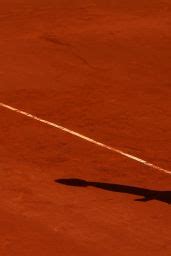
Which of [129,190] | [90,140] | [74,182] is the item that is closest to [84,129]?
[90,140]

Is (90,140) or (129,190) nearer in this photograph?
(129,190)

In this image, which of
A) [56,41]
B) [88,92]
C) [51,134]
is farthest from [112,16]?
[51,134]

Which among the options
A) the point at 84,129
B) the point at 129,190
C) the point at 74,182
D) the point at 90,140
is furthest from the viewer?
the point at 84,129

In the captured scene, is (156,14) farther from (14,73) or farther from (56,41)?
(14,73)

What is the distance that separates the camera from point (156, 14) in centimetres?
2041

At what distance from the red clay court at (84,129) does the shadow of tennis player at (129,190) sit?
0.02 m

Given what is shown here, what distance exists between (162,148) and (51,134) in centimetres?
183

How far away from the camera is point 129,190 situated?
10922 millimetres

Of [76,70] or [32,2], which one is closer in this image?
[76,70]

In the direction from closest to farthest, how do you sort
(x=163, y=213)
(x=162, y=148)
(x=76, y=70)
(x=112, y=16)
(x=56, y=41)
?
(x=163, y=213), (x=162, y=148), (x=76, y=70), (x=56, y=41), (x=112, y=16)

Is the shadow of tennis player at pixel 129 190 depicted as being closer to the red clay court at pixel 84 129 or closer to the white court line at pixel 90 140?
the red clay court at pixel 84 129

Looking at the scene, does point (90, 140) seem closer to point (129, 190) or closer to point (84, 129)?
point (84, 129)

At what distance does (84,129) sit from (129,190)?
233 cm

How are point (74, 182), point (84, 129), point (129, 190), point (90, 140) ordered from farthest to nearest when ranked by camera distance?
1. point (84, 129)
2. point (90, 140)
3. point (74, 182)
4. point (129, 190)
